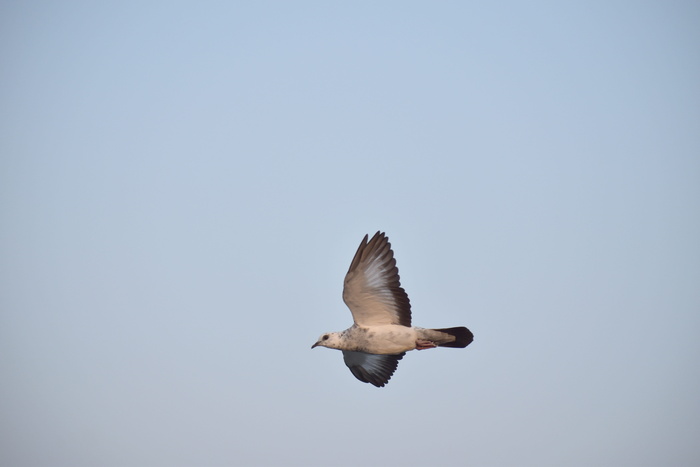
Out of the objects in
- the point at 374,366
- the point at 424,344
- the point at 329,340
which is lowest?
the point at 374,366

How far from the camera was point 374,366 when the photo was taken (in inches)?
955

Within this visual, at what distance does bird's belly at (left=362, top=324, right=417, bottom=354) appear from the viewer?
21.9m

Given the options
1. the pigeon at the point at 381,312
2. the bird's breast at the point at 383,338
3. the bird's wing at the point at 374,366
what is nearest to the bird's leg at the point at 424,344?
the pigeon at the point at 381,312

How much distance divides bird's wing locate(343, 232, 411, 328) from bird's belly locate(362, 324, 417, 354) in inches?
16.7

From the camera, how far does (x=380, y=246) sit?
2197cm

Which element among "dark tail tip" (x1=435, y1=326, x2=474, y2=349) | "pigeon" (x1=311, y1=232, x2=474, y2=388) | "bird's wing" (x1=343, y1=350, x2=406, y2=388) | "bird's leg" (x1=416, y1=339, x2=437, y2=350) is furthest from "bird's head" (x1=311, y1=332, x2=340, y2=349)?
"dark tail tip" (x1=435, y1=326, x2=474, y2=349)

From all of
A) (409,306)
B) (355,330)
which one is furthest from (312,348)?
(409,306)

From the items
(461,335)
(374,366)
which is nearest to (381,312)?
(461,335)

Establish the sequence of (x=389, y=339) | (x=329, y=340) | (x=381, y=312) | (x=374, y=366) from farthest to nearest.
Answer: (x=374, y=366), (x=329, y=340), (x=381, y=312), (x=389, y=339)

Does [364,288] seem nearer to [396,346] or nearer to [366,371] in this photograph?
[396,346]

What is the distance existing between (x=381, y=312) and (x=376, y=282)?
0.87 m

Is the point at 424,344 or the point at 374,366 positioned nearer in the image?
the point at 424,344

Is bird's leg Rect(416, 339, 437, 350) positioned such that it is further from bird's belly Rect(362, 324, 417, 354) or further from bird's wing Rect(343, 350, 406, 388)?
bird's wing Rect(343, 350, 406, 388)

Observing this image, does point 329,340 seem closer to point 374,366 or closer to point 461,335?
point 374,366
